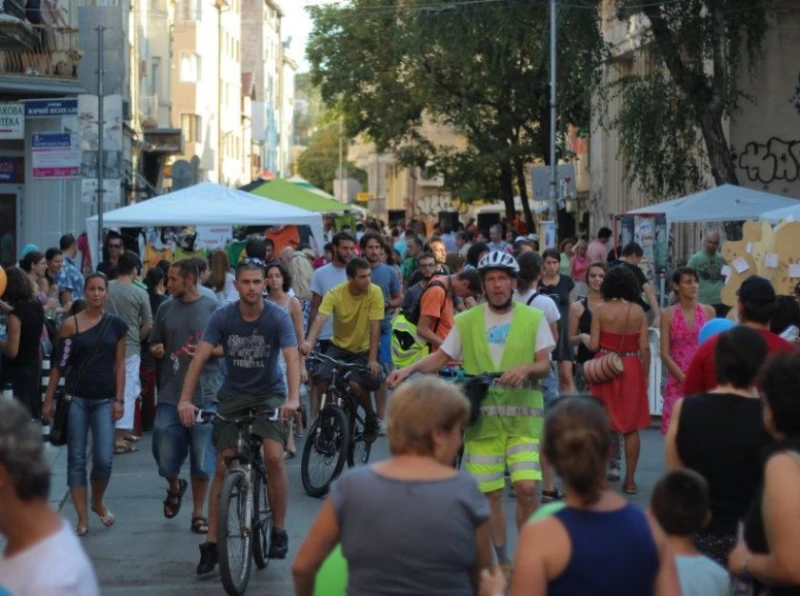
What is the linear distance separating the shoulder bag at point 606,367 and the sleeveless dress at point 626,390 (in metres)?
0.04

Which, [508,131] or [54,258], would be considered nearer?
[54,258]

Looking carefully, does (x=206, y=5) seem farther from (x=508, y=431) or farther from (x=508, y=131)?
(x=508, y=431)

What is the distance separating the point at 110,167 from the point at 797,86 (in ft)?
53.1

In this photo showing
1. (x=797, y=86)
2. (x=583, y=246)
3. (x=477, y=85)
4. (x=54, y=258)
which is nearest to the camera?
(x=54, y=258)

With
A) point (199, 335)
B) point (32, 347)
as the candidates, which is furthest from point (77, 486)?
point (32, 347)

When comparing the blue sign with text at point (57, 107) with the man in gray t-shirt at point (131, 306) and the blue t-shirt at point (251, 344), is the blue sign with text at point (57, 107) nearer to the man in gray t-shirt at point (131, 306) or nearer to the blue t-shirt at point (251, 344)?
the man in gray t-shirt at point (131, 306)

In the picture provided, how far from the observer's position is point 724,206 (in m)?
22.9

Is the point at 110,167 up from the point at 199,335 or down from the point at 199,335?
up

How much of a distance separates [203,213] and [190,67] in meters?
44.1

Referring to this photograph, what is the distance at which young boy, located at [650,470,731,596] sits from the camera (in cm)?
474

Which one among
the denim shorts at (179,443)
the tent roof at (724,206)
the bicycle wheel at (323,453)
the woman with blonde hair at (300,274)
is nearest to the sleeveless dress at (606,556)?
the denim shorts at (179,443)

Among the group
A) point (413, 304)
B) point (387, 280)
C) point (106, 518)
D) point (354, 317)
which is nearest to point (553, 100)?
point (387, 280)

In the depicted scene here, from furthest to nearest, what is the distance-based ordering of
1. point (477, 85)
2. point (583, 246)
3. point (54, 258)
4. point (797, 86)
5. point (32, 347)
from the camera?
1. point (477, 85)
2. point (797, 86)
3. point (583, 246)
4. point (54, 258)
5. point (32, 347)

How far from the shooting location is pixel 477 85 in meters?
44.2
